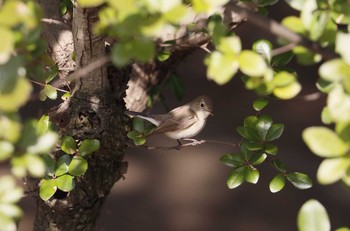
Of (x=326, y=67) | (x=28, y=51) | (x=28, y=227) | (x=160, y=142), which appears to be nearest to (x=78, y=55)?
(x=28, y=51)

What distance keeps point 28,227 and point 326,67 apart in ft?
7.27

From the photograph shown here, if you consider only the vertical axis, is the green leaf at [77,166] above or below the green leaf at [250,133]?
below

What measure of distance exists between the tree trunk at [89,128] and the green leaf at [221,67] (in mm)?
431

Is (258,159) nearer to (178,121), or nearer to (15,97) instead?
(178,121)

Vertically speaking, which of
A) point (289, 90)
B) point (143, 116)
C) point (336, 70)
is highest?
point (336, 70)

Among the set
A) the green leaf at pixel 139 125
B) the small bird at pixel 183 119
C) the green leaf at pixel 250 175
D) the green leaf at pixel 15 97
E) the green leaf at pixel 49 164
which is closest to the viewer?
the green leaf at pixel 15 97

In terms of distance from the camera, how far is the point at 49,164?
39.9 inches

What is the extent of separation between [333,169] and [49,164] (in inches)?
19.3

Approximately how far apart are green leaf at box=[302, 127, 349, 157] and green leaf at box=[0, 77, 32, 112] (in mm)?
289

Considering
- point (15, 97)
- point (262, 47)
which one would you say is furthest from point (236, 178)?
point (15, 97)

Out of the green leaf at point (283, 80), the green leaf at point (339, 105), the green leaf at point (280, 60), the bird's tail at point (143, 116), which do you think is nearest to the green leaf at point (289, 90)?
the green leaf at point (283, 80)

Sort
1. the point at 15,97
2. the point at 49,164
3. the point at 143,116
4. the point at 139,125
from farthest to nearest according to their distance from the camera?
the point at 143,116
the point at 139,125
the point at 49,164
the point at 15,97

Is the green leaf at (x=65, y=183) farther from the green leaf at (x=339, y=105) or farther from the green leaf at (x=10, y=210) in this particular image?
the green leaf at (x=339, y=105)

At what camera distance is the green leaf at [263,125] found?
115 cm
